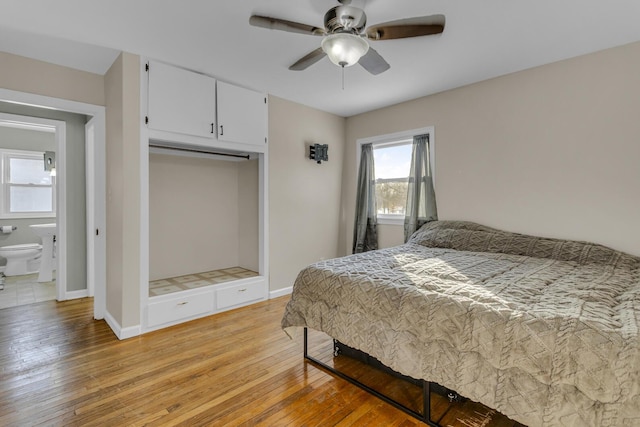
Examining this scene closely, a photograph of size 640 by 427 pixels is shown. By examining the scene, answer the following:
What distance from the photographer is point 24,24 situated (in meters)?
2.29

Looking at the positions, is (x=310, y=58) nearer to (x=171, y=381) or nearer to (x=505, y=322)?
(x=505, y=322)

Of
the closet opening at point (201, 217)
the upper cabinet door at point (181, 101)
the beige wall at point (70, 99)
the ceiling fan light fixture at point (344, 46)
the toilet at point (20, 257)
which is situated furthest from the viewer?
the toilet at point (20, 257)

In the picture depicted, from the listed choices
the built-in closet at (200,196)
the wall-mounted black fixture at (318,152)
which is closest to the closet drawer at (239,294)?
the built-in closet at (200,196)

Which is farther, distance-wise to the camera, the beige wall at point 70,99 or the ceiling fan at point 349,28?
the beige wall at point 70,99

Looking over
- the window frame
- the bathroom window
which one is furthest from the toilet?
the window frame

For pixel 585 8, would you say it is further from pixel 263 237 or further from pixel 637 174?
pixel 263 237

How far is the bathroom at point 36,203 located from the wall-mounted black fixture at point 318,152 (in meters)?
2.85

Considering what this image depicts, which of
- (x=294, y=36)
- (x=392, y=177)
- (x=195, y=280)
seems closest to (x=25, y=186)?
(x=195, y=280)

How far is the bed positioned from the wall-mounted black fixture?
6.67 ft

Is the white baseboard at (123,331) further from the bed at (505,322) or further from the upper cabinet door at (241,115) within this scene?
the upper cabinet door at (241,115)

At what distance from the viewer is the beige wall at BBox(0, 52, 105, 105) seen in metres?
2.69

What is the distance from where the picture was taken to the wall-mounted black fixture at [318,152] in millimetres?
4258

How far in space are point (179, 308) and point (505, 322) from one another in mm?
2851

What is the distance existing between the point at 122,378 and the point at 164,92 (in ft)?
7.98
